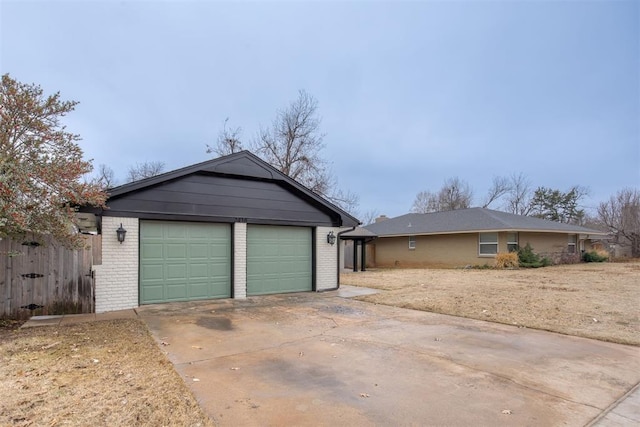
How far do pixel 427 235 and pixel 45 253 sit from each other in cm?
2063

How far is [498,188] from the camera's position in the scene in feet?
140

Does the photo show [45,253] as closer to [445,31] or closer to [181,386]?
[181,386]

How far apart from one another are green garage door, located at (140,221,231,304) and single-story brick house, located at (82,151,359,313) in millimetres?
23

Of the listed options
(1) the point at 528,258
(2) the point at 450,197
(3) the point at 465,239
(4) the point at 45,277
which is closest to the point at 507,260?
(1) the point at 528,258

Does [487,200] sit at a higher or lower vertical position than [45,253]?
higher

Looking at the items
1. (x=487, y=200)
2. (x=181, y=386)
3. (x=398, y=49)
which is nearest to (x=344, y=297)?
(x=181, y=386)

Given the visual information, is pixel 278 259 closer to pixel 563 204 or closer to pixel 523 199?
pixel 523 199

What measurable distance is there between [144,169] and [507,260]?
3413cm

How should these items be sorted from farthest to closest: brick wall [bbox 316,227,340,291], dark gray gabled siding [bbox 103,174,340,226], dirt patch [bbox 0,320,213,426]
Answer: brick wall [bbox 316,227,340,291]
dark gray gabled siding [bbox 103,174,340,226]
dirt patch [bbox 0,320,213,426]

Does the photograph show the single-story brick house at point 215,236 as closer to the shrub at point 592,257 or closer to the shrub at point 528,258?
the shrub at point 528,258

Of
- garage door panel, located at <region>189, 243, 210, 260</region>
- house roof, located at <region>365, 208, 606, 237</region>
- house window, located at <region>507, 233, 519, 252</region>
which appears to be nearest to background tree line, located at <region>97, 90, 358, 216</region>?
→ house roof, located at <region>365, 208, 606, 237</region>

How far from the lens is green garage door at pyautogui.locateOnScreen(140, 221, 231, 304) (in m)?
8.78

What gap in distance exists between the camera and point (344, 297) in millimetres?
10586

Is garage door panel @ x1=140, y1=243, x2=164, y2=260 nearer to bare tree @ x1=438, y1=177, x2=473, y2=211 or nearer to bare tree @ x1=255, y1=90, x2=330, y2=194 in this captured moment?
bare tree @ x1=255, y1=90, x2=330, y2=194
